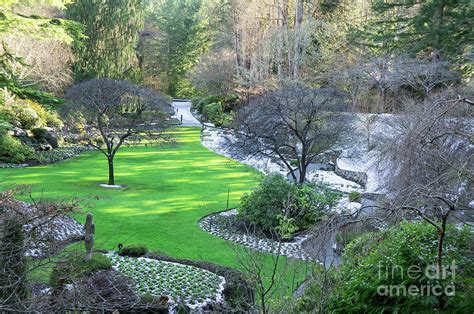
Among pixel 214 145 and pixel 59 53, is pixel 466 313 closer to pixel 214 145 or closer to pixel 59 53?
pixel 214 145

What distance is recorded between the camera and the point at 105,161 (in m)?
26.5

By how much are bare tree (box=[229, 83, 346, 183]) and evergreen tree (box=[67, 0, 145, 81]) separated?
74.9 ft

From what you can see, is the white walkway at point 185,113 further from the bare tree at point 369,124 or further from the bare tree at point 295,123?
the bare tree at point 295,123

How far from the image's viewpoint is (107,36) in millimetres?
36906

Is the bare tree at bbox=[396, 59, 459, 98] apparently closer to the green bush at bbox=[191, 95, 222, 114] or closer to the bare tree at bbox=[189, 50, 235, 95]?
the bare tree at bbox=[189, 50, 235, 95]

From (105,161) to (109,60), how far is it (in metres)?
13.7

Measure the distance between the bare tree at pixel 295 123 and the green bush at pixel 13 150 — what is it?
523 inches

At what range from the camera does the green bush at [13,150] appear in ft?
78.2

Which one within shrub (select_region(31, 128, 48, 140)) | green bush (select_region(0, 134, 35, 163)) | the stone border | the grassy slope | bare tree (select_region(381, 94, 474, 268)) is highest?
bare tree (select_region(381, 94, 474, 268))

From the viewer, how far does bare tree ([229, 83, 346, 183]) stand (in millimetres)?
16344

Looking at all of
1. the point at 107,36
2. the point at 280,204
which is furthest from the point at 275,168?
the point at 107,36

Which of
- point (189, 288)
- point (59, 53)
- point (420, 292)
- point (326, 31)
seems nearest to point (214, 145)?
point (326, 31)
